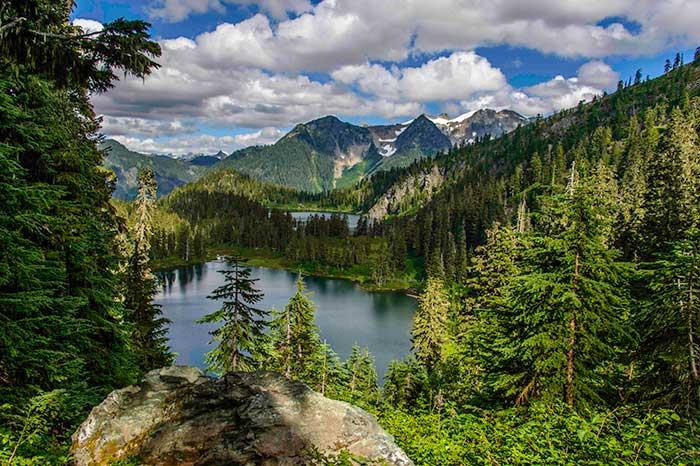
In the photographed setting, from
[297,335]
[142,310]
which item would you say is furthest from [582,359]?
[142,310]

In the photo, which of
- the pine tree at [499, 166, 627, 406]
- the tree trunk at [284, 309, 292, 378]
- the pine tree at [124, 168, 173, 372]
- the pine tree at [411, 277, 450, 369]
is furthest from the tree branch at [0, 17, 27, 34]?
the pine tree at [411, 277, 450, 369]

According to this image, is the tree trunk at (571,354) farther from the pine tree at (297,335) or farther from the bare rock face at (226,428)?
the pine tree at (297,335)

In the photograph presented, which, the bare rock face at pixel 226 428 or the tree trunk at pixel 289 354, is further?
the tree trunk at pixel 289 354

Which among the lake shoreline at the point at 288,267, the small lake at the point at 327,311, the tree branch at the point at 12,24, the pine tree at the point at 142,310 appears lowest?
the small lake at the point at 327,311

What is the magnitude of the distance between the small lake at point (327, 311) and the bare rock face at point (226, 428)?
35.5 m

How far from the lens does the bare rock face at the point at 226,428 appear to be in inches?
292

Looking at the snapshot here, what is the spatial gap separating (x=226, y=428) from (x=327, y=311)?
9144 cm

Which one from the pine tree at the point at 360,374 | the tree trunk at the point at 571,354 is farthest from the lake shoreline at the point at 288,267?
the tree trunk at the point at 571,354

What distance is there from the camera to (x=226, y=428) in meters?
7.96

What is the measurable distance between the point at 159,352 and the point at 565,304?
24.1 metres

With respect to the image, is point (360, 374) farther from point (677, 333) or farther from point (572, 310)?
point (677, 333)

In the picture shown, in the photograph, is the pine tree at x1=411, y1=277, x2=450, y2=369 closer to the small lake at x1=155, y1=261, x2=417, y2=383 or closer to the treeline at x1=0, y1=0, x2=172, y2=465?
the small lake at x1=155, y1=261, x2=417, y2=383

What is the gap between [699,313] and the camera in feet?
33.6

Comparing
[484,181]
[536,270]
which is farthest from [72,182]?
[484,181]
